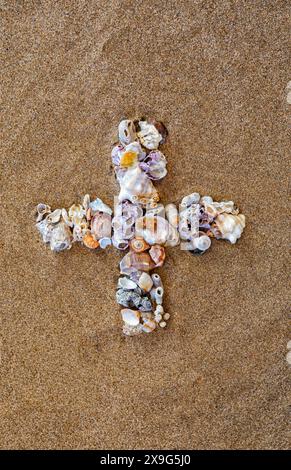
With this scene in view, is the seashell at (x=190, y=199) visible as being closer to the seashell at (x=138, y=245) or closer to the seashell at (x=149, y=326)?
the seashell at (x=138, y=245)

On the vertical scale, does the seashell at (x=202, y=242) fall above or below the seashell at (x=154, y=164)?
below

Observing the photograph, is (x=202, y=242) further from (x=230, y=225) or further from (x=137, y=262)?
(x=137, y=262)

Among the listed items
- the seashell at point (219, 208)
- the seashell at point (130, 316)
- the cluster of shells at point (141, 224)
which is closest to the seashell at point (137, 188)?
the cluster of shells at point (141, 224)

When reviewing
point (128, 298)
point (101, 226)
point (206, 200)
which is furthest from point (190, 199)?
point (128, 298)

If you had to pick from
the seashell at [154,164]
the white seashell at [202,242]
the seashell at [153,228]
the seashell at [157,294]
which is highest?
the seashell at [154,164]

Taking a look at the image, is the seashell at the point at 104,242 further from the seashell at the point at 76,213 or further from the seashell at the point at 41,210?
the seashell at the point at 41,210

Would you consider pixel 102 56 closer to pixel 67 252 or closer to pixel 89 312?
pixel 67 252

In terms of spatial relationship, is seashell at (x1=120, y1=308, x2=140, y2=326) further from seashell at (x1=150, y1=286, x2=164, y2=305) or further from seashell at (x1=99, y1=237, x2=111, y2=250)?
seashell at (x1=99, y1=237, x2=111, y2=250)

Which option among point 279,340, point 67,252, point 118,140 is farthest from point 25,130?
point 279,340
